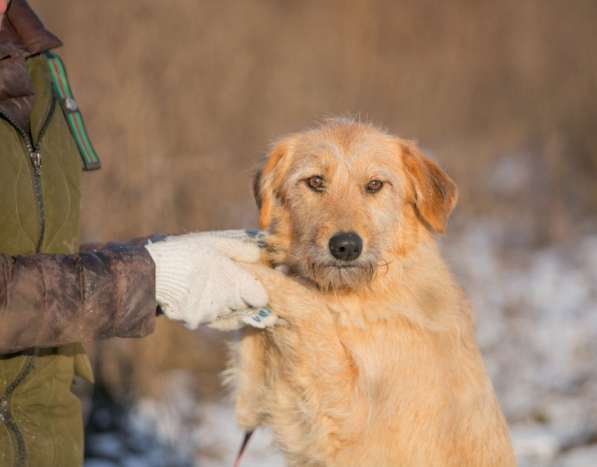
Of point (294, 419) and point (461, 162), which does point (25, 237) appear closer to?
point (294, 419)

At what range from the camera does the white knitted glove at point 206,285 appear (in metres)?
2.68

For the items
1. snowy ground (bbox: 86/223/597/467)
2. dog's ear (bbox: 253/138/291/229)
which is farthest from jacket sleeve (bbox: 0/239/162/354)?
snowy ground (bbox: 86/223/597/467)

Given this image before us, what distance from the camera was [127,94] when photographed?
21.3ft

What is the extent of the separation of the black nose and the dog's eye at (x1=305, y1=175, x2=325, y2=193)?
41 centimetres

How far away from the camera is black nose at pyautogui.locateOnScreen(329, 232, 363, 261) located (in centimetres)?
315

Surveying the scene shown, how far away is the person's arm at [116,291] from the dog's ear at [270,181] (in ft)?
2.11

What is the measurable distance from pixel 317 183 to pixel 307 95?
27.1 ft

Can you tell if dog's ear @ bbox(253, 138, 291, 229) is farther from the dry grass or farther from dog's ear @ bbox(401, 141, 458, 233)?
the dry grass

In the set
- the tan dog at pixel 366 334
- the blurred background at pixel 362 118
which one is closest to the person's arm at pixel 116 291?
the tan dog at pixel 366 334

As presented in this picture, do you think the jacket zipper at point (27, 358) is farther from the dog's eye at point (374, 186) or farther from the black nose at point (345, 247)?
the dog's eye at point (374, 186)

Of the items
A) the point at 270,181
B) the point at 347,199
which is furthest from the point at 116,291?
the point at 270,181

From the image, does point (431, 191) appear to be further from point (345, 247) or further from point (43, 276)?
point (43, 276)

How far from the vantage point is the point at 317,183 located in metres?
3.54

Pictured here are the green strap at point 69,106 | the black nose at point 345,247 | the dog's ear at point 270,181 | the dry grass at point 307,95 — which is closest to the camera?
the green strap at point 69,106
